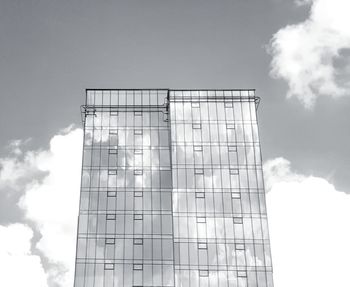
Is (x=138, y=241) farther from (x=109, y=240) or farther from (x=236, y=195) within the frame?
(x=236, y=195)

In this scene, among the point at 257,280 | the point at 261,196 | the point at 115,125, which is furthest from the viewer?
the point at 115,125

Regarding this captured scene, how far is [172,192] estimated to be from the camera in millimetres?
76562

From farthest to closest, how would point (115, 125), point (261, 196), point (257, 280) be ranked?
point (115, 125) → point (261, 196) → point (257, 280)

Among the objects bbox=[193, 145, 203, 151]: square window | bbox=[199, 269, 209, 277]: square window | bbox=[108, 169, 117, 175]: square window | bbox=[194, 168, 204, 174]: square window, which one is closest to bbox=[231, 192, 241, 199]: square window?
bbox=[194, 168, 204, 174]: square window

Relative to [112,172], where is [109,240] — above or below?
below

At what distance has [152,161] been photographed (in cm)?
7925

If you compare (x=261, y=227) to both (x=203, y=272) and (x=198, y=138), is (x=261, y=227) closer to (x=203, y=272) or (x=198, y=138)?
(x=203, y=272)

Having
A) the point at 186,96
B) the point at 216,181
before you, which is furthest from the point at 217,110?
the point at 216,181

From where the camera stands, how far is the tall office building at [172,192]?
72.1 metres

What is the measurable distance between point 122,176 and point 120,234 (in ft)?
26.9

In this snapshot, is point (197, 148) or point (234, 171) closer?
point (234, 171)

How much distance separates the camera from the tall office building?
237ft

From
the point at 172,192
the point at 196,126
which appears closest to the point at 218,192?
the point at 172,192

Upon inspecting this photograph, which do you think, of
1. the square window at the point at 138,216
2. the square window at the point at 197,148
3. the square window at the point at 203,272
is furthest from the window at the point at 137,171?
the square window at the point at 203,272
